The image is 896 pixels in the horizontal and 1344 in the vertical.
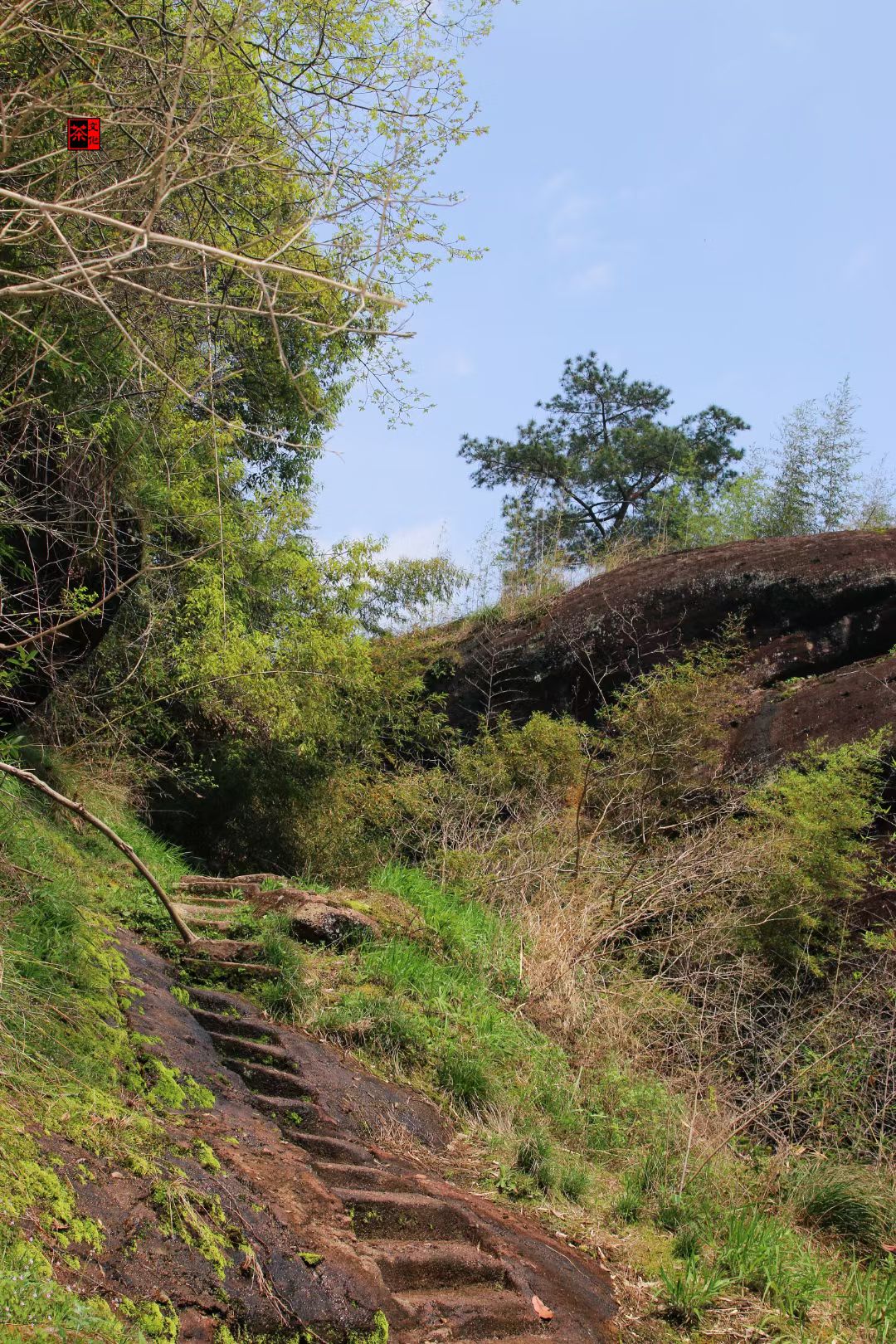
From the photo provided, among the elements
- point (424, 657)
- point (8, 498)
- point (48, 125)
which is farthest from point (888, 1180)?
point (424, 657)

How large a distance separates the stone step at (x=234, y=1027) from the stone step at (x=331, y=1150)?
78 centimetres

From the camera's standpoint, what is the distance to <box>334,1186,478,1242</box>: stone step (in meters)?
3.89

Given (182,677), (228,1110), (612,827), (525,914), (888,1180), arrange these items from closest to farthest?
(228,1110), (888,1180), (525,914), (182,677), (612,827)

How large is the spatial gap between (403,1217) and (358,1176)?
0.31 metres

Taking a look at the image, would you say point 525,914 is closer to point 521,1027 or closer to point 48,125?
point 521,1027

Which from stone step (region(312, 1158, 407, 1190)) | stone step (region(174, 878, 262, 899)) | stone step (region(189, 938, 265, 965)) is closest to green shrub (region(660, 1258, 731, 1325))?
stone step (region(312, 1158, 407, 1190))

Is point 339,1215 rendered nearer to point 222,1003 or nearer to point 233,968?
point 222,1003

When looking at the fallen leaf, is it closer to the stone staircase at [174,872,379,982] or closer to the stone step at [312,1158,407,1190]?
the stone step at [312,1158,407,1190]

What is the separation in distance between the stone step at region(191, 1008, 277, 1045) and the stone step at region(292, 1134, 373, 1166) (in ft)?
2.54

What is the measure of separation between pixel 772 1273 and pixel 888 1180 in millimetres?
1855

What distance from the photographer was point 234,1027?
5125mm

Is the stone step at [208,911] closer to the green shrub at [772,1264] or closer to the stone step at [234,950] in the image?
the stone step at [234,950]

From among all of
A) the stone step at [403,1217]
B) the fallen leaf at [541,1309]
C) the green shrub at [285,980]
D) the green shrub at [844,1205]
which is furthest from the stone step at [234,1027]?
the green shrub at [844,1205]

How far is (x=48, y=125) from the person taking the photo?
498 cm
